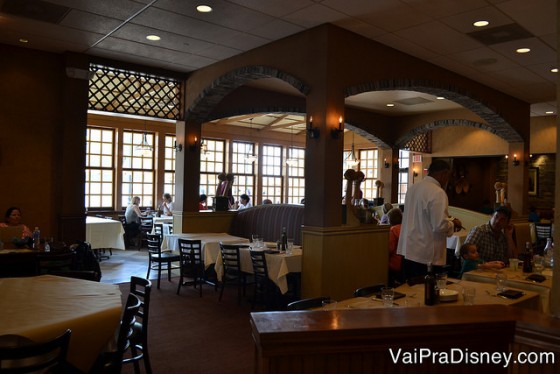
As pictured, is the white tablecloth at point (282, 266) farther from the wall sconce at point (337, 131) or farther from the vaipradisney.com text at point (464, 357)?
the vaipradisney.com text at point (464, 357)

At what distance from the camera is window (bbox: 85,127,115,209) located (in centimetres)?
1145

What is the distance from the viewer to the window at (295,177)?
52.3 ft

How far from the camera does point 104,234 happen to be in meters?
8.79

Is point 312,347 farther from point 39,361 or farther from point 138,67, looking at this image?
point 138,67

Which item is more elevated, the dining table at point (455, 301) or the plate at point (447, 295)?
the plate at point (447, 295)

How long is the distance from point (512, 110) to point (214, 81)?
6144 mm

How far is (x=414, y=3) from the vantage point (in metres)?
4.61

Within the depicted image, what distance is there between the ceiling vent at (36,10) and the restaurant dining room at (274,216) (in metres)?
0.03

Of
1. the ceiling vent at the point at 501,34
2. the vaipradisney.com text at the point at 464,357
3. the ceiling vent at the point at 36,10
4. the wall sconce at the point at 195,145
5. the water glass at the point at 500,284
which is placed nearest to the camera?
the vaipradisney.com text at the point at 464,357

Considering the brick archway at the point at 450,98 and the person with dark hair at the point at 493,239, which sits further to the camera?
the brick archway at the point at 450,98

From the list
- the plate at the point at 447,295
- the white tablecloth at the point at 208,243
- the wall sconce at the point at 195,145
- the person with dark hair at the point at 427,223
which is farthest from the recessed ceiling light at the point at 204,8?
the plate at the point at 447,295


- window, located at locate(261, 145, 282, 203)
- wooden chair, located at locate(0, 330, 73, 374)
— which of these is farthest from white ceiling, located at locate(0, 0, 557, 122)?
window, located at locate(261, 145, 282, 203)

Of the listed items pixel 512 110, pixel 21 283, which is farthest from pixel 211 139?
pixel 21 283

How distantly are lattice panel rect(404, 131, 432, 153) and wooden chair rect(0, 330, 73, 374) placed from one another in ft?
40.0
